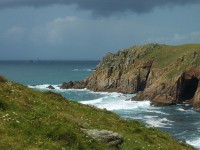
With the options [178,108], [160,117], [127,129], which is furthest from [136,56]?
[127,129]

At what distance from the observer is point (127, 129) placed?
87.6 feet

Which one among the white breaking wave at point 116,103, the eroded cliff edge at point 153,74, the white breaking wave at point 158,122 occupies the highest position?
the eroded cliff edge at point 153,74

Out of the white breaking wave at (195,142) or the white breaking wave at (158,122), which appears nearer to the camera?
the white breaking wave at (195,142)

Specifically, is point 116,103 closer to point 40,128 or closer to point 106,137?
point 106,137

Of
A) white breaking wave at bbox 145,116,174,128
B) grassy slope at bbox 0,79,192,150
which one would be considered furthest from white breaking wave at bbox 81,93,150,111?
grassy slope at bbox 0,79,192,150

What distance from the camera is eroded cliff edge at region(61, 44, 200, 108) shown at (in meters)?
112

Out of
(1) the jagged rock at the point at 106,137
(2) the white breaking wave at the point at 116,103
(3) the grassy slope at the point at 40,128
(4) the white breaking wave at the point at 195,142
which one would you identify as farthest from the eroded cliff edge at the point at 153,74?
(1) the jagged rock at the point at 106,137

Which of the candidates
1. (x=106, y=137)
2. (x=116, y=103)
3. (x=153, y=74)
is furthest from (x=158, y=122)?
(x=106, y=137)

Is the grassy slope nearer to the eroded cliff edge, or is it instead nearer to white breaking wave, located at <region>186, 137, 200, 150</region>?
white breaking wave, located at <region>186, 137, 200, 150</region>

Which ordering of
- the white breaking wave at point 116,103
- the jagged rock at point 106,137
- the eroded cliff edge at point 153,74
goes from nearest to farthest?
→ the jagged rock at point 106,137
the white breaking wave at point 116,103
the eroded cliff edge at point 153,74

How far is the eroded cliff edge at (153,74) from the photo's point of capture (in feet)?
369

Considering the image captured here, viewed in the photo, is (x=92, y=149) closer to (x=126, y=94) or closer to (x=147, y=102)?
(x=147, y=102)

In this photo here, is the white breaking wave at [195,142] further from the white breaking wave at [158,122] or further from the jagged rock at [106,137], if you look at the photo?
the jagged rock at [106,137]

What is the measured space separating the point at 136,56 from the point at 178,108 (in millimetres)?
55317
